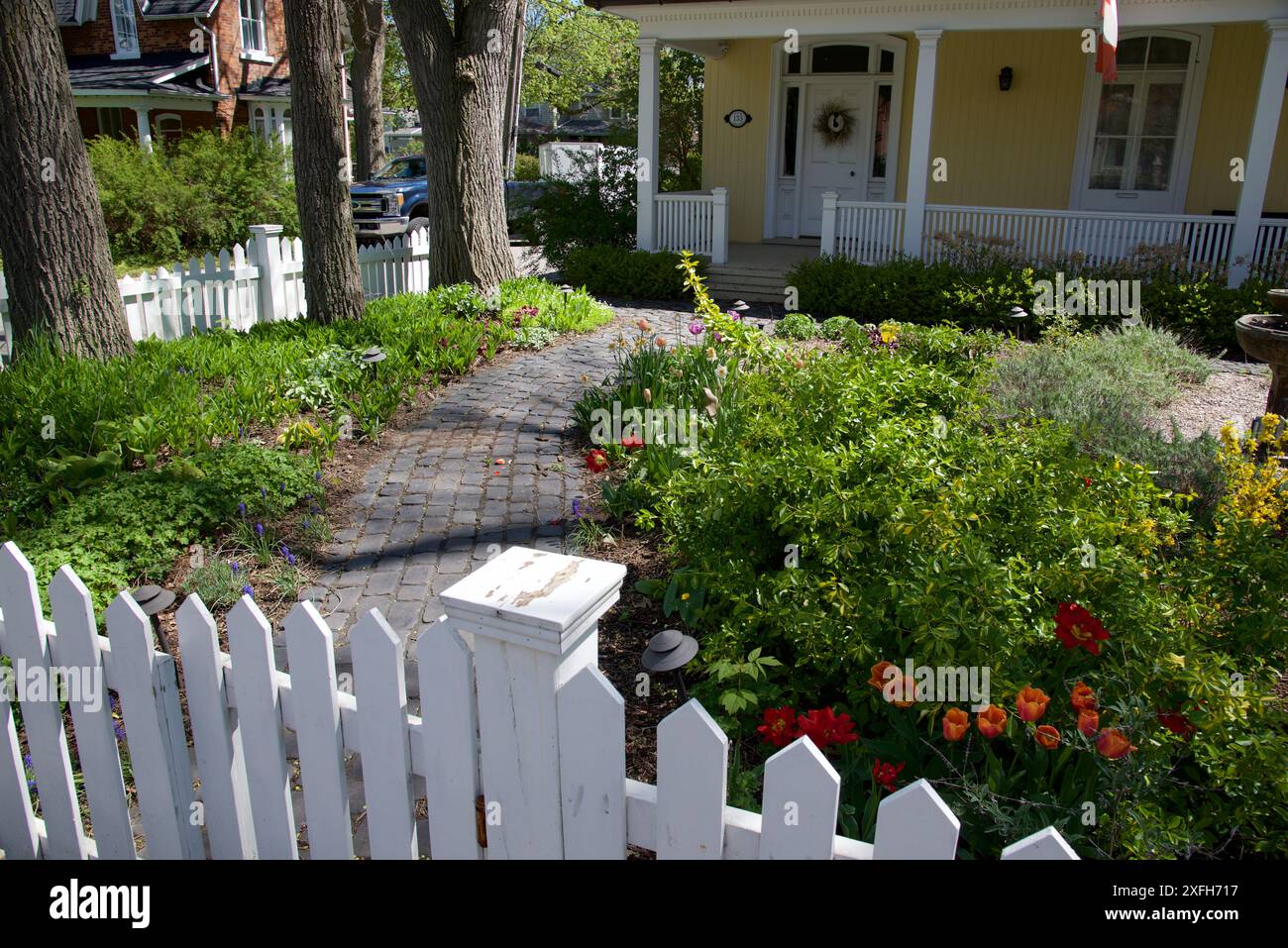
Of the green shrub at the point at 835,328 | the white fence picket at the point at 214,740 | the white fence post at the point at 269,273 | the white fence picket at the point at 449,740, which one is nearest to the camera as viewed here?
the white fence picket at the point at 449,740

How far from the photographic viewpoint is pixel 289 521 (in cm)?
482

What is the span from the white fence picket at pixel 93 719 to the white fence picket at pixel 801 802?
1.61 m

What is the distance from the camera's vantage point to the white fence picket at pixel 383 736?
194 centimetres

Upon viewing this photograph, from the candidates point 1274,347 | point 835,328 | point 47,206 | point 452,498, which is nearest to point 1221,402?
point 1274,347

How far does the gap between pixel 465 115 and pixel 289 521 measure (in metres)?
6.24

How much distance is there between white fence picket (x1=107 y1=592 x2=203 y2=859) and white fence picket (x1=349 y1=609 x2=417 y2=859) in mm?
546

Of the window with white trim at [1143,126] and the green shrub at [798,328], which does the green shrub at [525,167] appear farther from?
the green shrub at [798,328]

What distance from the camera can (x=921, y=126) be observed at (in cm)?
1188

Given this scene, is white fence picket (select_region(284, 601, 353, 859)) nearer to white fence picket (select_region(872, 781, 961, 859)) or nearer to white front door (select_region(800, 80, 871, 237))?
white fence picket (select_region(872, 781, 961, 859))

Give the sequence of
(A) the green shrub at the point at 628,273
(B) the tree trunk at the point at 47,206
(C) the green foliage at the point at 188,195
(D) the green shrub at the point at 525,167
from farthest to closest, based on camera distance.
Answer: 1. (D) the green shrub at the point at 525,167
2. (C) the green foliage at the point at 188,195
3. (A) the green shrub at the point at 628,273
4. (B) the tree trunk at the point at 47,206

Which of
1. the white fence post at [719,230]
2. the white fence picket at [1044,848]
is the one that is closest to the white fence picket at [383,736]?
the white fence picket at [1044,848]

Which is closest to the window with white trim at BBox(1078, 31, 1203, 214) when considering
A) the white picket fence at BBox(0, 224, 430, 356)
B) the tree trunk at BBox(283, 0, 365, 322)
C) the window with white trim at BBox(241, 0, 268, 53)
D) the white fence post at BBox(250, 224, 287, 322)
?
the white picket fence at BBox(0, 224, 430, 356)
